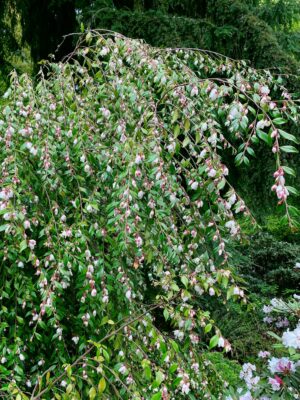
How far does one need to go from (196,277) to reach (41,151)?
2.32 feet

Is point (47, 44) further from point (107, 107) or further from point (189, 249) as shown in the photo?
point (189, 249)

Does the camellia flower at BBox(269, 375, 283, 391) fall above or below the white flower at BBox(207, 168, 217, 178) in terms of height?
below

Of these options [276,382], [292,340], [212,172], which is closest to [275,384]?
[276,382]

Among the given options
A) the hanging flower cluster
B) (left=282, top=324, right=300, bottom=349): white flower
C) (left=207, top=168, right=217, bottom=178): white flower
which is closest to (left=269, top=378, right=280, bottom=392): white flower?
the hanging flower cluster

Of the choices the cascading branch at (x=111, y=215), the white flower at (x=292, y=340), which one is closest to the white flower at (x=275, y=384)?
the white flower at (x=292, y=340)

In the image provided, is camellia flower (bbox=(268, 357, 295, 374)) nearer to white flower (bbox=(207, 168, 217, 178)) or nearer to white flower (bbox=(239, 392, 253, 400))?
white flower (bbox=(239, 392, 253, 400))

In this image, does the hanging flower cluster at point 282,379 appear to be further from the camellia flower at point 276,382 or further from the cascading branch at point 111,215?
the cascading branch at point 111,215

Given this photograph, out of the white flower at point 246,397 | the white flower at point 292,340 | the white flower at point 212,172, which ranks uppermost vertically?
the white flower at point 212,172

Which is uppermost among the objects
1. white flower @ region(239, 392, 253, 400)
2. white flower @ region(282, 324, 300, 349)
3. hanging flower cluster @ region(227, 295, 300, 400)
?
white flower @ region(282, 324, 300, 349)

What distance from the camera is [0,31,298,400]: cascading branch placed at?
1.43 metres

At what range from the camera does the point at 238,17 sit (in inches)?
123

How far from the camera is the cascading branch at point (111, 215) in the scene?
56.2 inches

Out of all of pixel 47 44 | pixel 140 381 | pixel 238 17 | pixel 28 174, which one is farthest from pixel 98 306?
pixel 47 44

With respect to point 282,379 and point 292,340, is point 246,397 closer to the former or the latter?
point 282,379
